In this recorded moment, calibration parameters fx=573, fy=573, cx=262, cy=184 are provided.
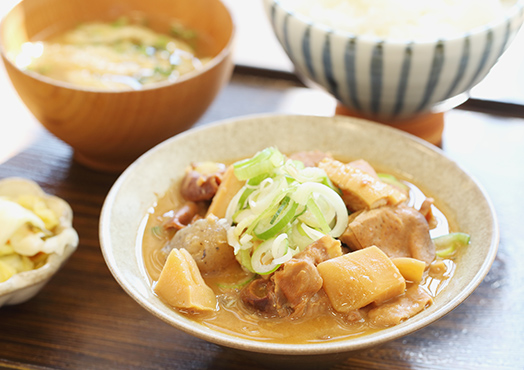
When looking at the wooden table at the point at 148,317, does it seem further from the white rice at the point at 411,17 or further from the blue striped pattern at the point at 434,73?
the white rice at the point at 411,17

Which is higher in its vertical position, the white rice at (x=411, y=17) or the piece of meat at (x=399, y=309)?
the white rice at (x=411, y=17)

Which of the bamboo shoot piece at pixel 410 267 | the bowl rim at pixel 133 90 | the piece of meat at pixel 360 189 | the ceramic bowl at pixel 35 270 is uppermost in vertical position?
the bowl rim at pixel 133 90

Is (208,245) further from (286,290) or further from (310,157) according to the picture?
(310,157)

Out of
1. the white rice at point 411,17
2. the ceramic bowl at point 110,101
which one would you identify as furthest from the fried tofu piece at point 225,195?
the white rice at point 411,17

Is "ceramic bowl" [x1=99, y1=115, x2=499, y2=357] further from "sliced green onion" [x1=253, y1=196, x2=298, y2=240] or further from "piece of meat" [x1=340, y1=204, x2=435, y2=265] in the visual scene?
"sliced green onion" [x1=253, y1=196, x2=298, y2=240]

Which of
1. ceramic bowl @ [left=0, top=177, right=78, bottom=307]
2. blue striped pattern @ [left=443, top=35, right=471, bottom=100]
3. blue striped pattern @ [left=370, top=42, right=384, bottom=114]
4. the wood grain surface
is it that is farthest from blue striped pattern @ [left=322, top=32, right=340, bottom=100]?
ceramic bowl @ [left=0, top=177, right=78, bottom=307]

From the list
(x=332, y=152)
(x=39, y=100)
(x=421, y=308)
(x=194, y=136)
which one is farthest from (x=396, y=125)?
(x=39, y=100)

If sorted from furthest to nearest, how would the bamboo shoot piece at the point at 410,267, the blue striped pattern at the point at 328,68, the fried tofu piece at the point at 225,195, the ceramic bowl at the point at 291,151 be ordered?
the blue striped pattern at the point at 328,68, the fried tofu piece at the point at 225,195, the bamboo shoot piece at the point at 410,267, the ceramic bowl at the point at 291,151

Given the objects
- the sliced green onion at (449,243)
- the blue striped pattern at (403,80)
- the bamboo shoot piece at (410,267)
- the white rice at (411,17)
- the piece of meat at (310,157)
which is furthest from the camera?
the white rice at (411,17)
